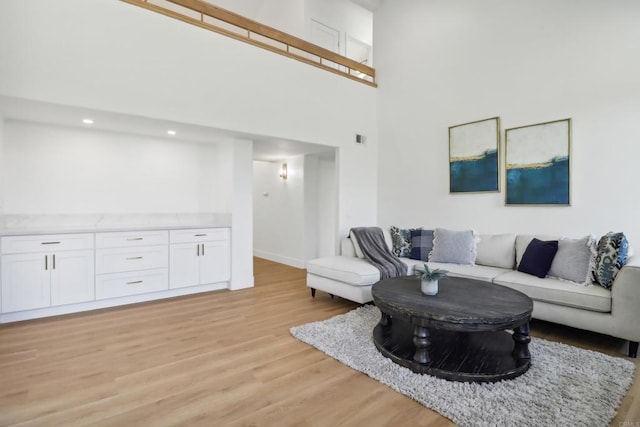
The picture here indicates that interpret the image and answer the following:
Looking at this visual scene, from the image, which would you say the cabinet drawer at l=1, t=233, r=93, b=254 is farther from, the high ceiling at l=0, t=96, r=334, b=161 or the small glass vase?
the small glass vase

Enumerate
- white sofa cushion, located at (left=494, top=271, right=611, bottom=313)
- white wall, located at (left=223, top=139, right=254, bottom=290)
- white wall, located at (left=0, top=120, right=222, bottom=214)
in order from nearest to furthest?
white sofa cushion, located at (left=494, top=271, right=611, bottom=313) < white wall, located at (left=0, top=120, right=222, bottom=214) < white wall, located at (left=223, top=139, right=254, bottom=290)

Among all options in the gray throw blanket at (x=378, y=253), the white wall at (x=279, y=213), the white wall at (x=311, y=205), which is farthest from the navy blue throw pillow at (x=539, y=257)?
the white wall at (x=279, y=213)

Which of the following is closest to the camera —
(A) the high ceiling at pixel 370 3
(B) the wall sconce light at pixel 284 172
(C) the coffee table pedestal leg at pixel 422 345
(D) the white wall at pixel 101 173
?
(C) the coffee table pedestal leg at pixel 422 345

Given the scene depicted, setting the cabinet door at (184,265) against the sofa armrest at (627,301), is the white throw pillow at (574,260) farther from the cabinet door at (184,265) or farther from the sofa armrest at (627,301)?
the cabinet door at (184,265)

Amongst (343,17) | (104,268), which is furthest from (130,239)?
(343,17)

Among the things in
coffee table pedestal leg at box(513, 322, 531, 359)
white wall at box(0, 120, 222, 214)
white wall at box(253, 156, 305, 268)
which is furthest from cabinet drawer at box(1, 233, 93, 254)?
coffee table pedestal leg at box(513, 322, 531, 359)

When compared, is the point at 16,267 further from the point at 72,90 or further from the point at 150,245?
the point at 72,90

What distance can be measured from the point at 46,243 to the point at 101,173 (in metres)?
1.16

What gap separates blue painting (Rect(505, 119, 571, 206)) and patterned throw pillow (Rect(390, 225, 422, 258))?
51.3 inches

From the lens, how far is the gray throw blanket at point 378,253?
145 inches

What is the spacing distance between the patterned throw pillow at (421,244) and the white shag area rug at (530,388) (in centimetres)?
164

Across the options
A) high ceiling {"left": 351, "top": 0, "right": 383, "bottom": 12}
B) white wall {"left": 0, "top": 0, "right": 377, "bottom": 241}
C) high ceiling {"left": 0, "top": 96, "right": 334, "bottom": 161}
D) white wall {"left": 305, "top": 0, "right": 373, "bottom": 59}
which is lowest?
high ceiling {"left": 0, "top": 96, "right": 334, "bottom": 161}

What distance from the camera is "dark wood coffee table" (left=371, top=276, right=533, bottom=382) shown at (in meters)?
2.11

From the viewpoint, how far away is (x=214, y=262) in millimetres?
4320
